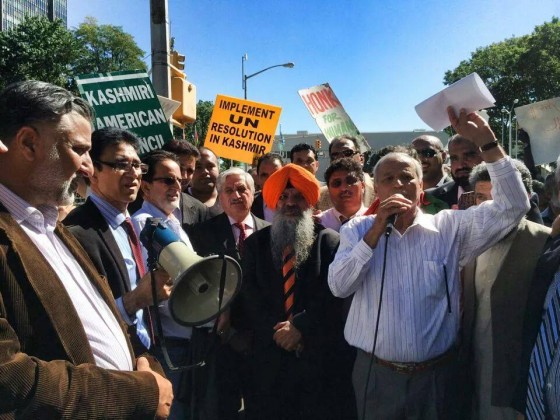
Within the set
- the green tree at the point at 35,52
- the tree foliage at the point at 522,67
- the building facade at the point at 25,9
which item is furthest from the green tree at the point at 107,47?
the tree foliage at the point at 522,67

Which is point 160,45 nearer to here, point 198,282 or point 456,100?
point 456,100

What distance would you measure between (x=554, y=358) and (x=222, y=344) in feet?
7.21

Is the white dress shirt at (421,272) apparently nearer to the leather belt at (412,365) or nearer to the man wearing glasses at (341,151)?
the leather belt at (412,365)

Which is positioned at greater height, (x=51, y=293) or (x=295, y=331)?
(x=51, y=293)

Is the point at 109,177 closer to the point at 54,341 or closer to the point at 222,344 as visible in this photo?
the point at 222,344

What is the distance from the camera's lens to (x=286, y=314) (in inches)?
130

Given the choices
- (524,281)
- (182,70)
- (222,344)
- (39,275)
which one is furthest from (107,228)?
(182,70)

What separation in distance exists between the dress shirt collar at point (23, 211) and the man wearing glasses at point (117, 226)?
2.58 ft

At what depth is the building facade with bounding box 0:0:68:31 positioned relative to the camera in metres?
79.7

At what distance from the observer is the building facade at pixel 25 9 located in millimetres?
79688

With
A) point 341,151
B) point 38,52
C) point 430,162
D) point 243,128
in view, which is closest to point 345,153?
point 341,151

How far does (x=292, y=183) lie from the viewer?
375 cm

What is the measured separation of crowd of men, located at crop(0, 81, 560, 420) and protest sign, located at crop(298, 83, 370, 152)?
4.01 meters

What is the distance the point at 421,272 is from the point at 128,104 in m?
3.62
